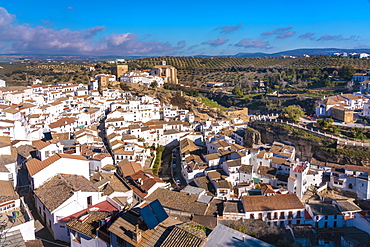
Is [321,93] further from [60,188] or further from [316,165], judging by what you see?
[60,188]

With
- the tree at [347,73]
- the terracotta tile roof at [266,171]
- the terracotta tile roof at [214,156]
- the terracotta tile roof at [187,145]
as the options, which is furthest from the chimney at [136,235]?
the tree at [347,73]

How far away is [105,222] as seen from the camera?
760 centimetres

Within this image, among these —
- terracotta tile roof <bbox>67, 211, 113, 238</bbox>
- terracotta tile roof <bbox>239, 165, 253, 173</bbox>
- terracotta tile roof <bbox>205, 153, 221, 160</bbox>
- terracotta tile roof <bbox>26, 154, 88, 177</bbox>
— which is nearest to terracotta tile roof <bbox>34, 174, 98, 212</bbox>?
terracotta tile roof <bbox>26, 154, 88, 177</bbox>

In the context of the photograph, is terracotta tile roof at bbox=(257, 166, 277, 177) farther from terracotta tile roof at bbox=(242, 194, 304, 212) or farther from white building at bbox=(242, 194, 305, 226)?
white building at bbox=(242, 194, 305, 226)

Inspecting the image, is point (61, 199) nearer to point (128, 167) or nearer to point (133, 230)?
point (133, 230)

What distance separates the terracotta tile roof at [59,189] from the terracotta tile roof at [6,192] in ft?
2.62

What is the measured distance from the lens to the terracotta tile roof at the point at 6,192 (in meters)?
10.3

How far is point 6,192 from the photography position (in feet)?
35.7

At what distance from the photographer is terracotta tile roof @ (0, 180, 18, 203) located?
10.3 m

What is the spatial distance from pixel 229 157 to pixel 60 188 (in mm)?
11029

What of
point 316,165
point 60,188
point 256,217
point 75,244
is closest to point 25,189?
point 60,188

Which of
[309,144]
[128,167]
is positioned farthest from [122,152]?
[309,144]

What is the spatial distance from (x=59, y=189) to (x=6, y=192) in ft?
5.62

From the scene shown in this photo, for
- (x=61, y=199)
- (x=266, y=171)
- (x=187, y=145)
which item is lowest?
(x=266, y=171)
